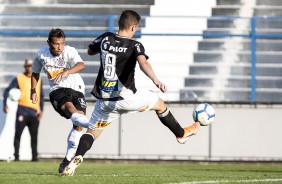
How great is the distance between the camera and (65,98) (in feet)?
41.6

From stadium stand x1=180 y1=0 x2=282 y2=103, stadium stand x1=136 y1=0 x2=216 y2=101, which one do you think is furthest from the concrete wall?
stadium stand x1=136 y1=0 x2=216 y2=101

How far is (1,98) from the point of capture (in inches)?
823

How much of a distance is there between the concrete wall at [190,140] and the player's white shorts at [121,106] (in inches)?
352

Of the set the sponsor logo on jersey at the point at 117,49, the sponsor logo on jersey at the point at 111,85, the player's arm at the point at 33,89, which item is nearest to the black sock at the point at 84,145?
the sponsor logo on jersey at the point at 111,85

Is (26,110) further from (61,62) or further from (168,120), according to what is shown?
(168,120)

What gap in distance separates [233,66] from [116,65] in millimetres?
10681

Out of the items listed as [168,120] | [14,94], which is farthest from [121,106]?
[14,94]

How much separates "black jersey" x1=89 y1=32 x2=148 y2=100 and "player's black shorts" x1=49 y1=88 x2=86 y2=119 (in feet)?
5.97

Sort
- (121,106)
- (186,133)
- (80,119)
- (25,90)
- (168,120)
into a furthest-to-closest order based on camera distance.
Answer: (25,90)
(80,119)
(186,133)
(168,120)
(121,106)

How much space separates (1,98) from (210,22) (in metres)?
5.06

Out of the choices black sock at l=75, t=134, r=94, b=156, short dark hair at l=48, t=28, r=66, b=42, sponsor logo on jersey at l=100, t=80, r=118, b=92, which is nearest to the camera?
black sock at l=75, t=134, r=94, b=156

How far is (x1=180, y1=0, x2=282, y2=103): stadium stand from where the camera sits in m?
20.9

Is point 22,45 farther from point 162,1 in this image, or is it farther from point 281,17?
point 281,17

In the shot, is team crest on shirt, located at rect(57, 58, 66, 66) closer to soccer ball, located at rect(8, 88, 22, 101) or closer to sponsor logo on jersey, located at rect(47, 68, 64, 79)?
sponsor logo on jersey, located at rect(47, 68, 64, 79)
